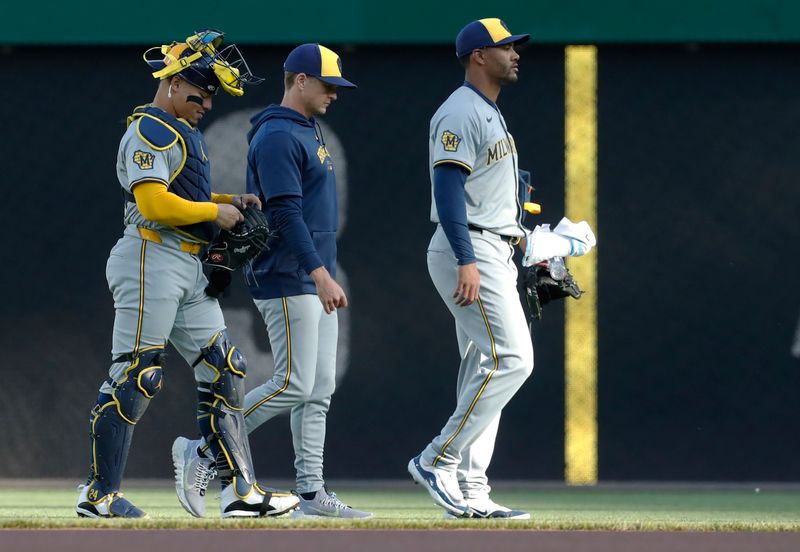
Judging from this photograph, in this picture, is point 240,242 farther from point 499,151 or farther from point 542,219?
point 542,219

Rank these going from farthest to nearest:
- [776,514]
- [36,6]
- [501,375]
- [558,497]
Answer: [36,6]
[558,497]
[776,514]
[501,375]

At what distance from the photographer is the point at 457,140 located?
624 cm

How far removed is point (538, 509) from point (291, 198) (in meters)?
2.14

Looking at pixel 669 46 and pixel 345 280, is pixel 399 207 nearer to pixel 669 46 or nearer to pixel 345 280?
pixel 345 280

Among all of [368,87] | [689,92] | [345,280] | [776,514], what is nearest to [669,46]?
[689,92]

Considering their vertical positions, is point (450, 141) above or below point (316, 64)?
below

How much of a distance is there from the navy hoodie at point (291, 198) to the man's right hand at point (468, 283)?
1.89ft

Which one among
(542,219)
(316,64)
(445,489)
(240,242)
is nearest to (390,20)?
(542,219)

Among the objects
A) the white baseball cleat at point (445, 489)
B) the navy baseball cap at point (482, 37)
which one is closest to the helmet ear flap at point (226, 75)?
the navy baseball cap at point (482, 37)

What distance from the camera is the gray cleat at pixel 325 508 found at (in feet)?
21.5

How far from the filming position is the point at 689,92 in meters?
8.71

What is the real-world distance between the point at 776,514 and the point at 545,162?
2431 mm

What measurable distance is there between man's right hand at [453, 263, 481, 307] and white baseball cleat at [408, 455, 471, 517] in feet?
2.32

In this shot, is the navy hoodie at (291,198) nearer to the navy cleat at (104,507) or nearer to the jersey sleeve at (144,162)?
the jersey sleeve at (144,162)
